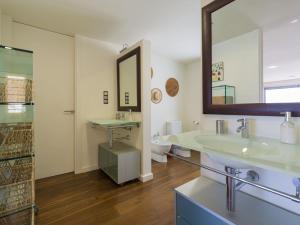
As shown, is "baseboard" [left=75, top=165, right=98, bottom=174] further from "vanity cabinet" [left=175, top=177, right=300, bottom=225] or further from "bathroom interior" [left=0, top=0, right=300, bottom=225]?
"vanity cabinet" [left=175, top=177, right=300, bottom=225]

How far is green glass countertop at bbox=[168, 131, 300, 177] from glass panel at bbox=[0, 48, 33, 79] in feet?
4.77

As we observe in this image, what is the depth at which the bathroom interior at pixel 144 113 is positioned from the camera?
3.20ft

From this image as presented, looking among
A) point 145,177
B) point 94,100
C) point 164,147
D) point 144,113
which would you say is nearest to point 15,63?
point 94,100

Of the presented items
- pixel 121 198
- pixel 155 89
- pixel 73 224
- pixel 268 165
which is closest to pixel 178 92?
pixel 155 89

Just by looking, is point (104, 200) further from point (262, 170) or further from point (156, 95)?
point (156, 95)

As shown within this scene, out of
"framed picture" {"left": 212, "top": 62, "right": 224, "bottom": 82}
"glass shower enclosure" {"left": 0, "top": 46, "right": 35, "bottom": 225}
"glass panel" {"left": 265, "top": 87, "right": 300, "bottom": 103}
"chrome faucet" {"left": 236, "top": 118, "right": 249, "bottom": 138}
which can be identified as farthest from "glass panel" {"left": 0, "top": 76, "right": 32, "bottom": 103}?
"glass panel" {"left": 265, "top": 87, "right": 300, "bottom": 103}

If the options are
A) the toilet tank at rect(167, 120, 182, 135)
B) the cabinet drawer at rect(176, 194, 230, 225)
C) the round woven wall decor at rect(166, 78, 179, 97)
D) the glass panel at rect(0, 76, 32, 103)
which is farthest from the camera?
the round woven wall decor at rect(166, 78, 179, 97)

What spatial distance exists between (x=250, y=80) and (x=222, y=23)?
1.67 ft

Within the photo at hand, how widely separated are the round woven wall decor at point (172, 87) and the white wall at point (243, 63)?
2.68 m

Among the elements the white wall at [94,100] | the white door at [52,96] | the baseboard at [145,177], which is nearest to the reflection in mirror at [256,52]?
the white wall at [94,100]

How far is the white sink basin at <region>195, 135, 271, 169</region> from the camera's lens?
85 centimetres

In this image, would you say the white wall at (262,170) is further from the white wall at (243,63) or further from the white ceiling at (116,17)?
the white ceiling at (116,17)

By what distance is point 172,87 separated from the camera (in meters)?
4.11

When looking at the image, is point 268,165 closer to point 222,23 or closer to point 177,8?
point 222,23
